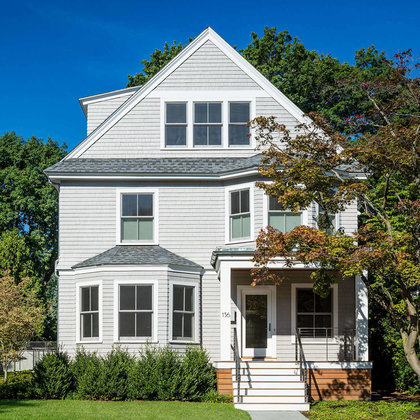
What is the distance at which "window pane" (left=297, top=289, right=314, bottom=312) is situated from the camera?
21156 millimetres

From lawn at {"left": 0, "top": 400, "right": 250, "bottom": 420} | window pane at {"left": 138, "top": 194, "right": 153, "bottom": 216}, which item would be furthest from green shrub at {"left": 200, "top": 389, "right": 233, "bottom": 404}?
window pane at {"left": 138, "top": 194, "right": 153, "bottom": 216}

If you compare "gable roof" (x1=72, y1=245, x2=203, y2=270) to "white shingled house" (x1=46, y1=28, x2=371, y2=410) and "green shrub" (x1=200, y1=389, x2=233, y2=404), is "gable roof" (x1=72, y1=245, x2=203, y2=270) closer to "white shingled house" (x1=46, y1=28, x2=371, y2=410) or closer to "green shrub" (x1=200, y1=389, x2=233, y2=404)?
"white shingled house" (x1=46, y1=28, x2=371, y2=410)

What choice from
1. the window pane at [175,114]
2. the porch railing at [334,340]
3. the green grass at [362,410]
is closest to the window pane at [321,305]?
the porch railing at [334,340]

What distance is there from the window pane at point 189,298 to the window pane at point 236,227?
2159mm

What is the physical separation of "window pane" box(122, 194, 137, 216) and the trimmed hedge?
4.66 m

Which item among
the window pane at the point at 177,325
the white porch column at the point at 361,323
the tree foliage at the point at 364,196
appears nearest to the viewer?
the tree foliage at the point at 364,196

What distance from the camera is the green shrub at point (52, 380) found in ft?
60.5

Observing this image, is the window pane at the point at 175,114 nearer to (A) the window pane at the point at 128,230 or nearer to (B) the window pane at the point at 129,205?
(B) the window pane at the point at 129,205

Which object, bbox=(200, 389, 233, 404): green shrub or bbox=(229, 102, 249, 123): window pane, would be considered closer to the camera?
bbox=(200, 389, 233, 404): green shrub

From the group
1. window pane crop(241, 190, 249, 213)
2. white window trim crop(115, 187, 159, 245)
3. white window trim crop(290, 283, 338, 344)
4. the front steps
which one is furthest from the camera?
white window trim crop(115, 187, 159, 245)

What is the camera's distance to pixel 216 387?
62.0 ft

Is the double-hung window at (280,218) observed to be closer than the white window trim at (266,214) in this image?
No

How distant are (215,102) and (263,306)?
273 inches

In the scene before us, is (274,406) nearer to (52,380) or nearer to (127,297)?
(127,297)
